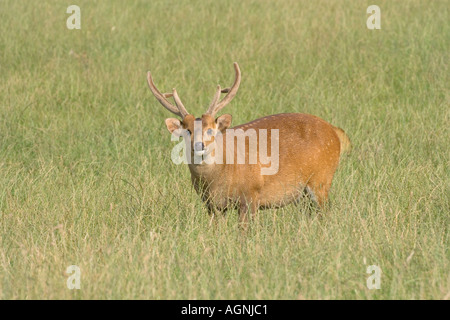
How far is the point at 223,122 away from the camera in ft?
20.6

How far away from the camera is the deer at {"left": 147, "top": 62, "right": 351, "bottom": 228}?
6.18m

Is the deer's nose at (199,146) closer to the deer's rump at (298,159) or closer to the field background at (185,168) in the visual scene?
the field background at (185,168)

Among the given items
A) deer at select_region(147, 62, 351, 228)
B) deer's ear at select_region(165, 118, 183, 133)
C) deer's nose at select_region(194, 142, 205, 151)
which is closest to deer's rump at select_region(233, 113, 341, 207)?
deer at select_region(147, 62, 351, 228)

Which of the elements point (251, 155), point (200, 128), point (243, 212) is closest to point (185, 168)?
point (251, 155)

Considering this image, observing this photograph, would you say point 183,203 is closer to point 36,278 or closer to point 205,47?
point 36,278

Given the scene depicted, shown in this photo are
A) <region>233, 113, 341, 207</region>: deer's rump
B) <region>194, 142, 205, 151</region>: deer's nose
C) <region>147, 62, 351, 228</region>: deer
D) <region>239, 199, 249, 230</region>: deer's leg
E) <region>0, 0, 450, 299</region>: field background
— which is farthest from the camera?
<region>233, 113, 341, 207</region>: deer's rump

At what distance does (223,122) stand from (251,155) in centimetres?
44

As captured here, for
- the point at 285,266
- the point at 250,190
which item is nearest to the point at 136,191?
the point at 250,190

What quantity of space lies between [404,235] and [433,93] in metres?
4.55

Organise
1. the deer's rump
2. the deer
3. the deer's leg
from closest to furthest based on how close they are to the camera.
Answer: the deer → the deer's leg → the deer's rump

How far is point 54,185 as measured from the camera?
719cm

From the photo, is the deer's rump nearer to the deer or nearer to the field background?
the deer

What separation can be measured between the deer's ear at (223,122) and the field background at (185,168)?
70cm

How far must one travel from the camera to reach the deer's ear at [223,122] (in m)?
6.23
